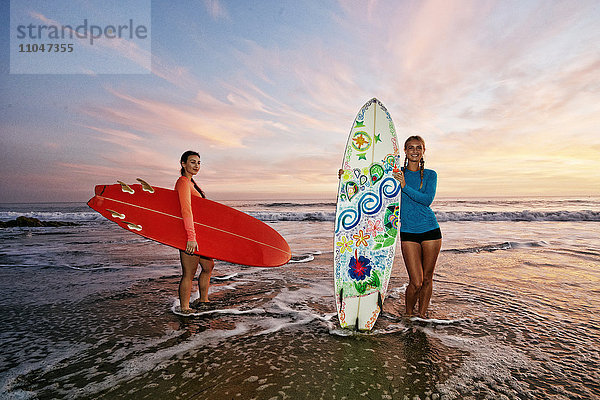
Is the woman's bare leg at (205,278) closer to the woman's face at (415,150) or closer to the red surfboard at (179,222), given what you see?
the red surfboard at (179,222)

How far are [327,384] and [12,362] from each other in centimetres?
244

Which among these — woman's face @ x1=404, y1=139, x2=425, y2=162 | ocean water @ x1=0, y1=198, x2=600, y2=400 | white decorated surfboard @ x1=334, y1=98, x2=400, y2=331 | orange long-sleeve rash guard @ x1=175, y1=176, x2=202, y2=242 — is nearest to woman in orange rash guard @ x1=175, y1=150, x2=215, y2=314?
orange long-sleeve rash guard @ x1=175, y1=176, x2=202, y2=242

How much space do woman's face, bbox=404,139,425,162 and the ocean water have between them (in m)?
1.68

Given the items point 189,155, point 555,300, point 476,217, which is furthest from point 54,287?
point 476,217

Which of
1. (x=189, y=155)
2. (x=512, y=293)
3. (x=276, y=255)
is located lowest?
(x=512, y=293)

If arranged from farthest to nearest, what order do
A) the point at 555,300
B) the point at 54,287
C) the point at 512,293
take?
the point at 54,287 → the point at 512,293 → the point at 555,300

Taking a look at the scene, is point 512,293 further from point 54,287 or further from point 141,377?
point 54,287

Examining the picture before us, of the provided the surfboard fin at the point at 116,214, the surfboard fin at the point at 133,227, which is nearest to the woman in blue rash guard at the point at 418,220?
the surfboard fin at the point at 133,227

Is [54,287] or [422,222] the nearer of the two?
[422,222]

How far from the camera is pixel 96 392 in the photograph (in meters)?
1.99

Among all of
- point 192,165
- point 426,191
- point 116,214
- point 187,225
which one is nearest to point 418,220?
point 426,191

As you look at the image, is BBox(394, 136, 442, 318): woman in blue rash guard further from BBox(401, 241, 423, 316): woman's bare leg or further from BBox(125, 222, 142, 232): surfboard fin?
BBox(125, 222, 142, 232): surfboard fin

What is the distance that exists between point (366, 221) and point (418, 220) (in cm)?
51

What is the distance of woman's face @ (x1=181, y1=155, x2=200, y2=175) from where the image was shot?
343cm
